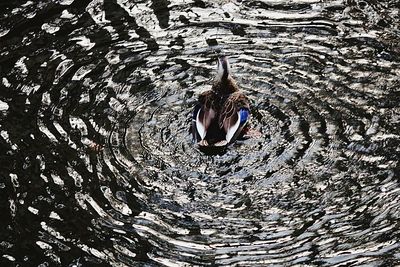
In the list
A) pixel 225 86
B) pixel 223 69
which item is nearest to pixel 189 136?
pixel 225 86

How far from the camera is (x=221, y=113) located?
10164mm

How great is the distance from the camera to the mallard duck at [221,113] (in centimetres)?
987

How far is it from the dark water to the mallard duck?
20cm

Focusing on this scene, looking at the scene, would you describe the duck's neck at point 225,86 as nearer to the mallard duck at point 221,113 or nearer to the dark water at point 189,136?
the mallard duck at point 221,113

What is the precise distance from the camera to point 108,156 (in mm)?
9695

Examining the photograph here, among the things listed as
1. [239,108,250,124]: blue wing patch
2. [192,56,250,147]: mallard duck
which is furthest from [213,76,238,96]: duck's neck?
[239,108,250,124]: blue wing patch

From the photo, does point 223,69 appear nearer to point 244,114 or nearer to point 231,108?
point 231,108

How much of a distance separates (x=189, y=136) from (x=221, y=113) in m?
0.52

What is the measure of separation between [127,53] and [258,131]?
2.93 m

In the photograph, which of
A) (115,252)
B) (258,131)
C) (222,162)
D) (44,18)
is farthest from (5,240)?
(44,18)

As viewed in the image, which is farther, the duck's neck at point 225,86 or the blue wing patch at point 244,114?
the duck's neck at point 225,86

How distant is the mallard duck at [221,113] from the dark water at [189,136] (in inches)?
7.7

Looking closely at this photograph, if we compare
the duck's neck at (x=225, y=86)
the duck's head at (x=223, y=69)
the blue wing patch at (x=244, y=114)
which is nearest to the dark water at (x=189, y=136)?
the blue wing patch at (x=244, y=114)

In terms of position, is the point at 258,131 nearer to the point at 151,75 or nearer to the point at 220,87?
the point at 220,87
